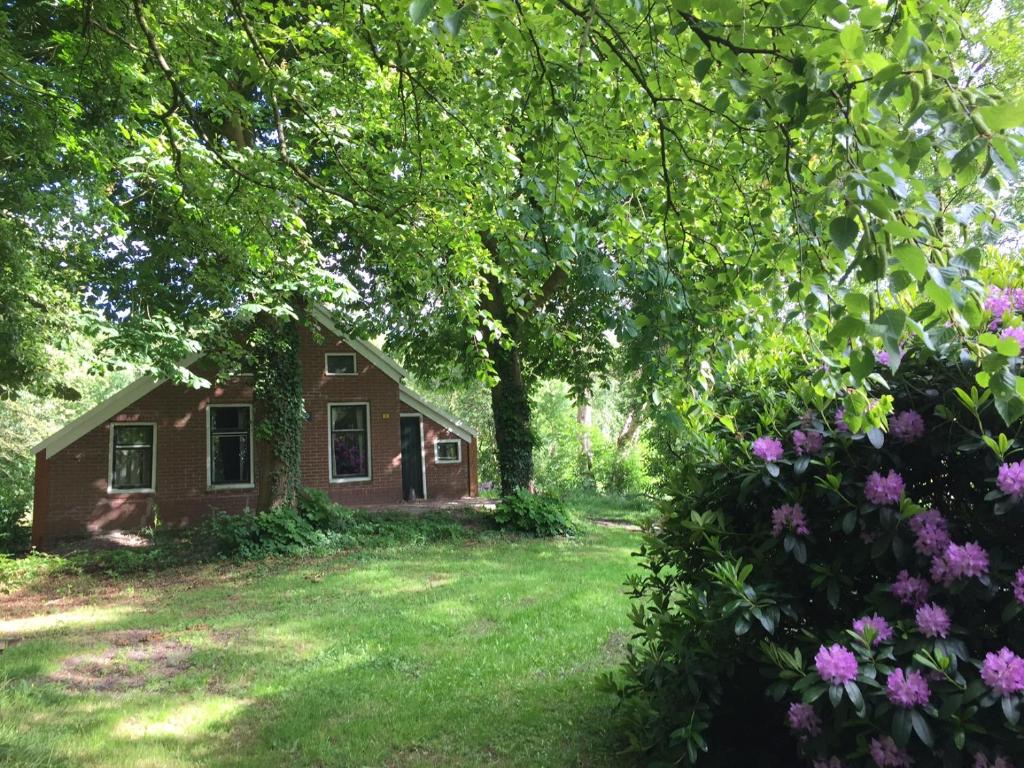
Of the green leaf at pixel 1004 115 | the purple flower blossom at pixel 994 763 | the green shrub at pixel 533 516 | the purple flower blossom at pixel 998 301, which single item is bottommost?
the green shrub at pixel 533 516

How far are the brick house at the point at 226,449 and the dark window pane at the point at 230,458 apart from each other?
24 millimetres

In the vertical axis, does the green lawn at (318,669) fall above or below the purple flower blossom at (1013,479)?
below

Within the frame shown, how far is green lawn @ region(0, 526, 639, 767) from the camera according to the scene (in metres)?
3.76

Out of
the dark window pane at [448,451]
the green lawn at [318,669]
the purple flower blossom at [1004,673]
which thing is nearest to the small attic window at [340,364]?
the dark window pane at [448,451]

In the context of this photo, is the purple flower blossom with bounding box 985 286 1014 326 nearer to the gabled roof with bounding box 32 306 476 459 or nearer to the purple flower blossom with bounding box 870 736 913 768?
the purple flower blossom with bounding box 870 736 913 768

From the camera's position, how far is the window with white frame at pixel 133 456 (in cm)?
1451

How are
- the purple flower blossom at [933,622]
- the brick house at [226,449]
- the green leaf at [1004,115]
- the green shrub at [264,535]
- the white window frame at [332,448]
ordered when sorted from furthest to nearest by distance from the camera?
the white window frame at [332,448], the brick house at [226,449], the green shrub at [264,535], the purple flower blossom at [933,622], the green leaf at [1004,115]

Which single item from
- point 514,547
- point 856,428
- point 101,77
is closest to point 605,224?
point 856,428

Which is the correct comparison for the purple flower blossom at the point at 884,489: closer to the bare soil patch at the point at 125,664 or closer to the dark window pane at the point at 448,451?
the bare soil patch at the point at 125,664

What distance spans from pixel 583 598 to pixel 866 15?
22.6 feet

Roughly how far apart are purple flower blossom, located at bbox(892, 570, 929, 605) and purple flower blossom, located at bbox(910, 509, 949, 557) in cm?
11

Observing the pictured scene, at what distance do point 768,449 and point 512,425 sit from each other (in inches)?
461

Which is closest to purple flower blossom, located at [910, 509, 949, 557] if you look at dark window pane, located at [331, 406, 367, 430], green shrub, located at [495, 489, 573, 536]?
green shrub, located at [495, 489, 573, 536]

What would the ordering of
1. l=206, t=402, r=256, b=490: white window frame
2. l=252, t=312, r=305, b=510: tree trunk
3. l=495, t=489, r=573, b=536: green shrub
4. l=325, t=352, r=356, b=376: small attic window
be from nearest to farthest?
l=252, t=312, r=305, b=510: tree trunk → l=495, t=489, r=573, b=536: green shrub → l=206, t=402, r=256, b=490: white window frame → l=325, t=352, r=356, b=376: small attic window
